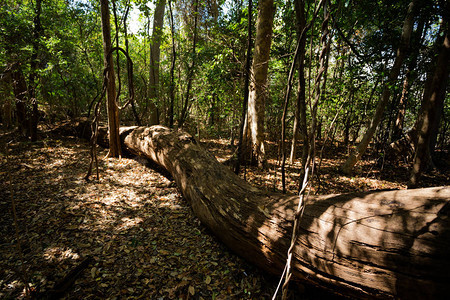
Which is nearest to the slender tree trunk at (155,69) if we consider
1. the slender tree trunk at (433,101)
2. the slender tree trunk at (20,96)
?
the slender tree trunk at (20,96)

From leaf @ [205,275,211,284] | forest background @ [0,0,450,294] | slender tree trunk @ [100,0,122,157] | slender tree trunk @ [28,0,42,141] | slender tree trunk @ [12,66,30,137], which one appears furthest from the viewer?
slender tree trunk @ [12,66,30,137]

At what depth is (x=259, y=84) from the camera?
5043mm

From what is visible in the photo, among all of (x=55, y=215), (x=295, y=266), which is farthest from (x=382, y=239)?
(x=55, y=215)

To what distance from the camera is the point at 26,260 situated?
2.26m

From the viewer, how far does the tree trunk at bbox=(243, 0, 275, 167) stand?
4938 millimetres

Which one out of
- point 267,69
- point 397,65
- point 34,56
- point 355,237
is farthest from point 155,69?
point 355,237

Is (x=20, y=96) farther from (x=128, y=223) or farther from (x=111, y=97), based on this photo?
(x=128, y=223)

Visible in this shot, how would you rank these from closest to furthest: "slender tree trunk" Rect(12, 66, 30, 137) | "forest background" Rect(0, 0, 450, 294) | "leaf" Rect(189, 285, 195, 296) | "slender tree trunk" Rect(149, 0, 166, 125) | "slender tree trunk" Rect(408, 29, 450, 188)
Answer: "leaf" Rect(189, 285, 195, 296) → "slender tree trunk" Rect(408, 29, 450, 188) → "forest background" Rect(0, 0, 450, 294) → "slender tree trunk" Rect(12, 66, 30, 137) → "slender tree trunk" Rect(149, 0, 166, 125)

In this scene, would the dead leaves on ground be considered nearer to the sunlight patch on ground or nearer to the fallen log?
the sunlight patch on ground

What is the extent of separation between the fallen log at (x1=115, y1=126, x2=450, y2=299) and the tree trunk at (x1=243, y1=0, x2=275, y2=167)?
10.1ft

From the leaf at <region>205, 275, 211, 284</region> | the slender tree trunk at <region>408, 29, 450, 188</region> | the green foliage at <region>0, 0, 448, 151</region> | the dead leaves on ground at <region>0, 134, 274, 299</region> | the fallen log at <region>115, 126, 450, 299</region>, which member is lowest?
the leaf at <region>205, 275, 211, 284</region>

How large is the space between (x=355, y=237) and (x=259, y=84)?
430 centimetres

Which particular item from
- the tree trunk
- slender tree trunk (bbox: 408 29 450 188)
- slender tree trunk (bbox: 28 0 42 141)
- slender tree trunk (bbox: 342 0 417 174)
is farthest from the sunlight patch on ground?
slender tree trunk (bbox: 342 0 417 174)

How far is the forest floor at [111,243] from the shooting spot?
2018 millimetres
